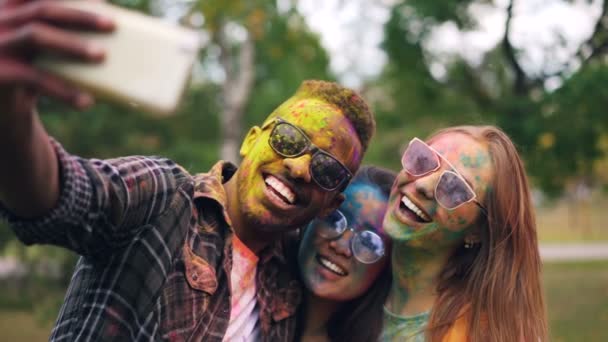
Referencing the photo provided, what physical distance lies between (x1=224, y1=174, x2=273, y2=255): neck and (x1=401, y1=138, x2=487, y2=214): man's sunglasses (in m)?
0.70

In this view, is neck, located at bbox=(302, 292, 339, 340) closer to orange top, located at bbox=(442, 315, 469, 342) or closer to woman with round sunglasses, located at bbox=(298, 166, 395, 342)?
woman with round sunglasses, located at bbox=(298, 166, 395, 342)

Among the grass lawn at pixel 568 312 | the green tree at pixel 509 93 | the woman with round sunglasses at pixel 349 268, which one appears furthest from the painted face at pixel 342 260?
the grass lawn at pixel 568 312

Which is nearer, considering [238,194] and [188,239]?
[188,239]

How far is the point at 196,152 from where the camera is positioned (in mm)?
11602

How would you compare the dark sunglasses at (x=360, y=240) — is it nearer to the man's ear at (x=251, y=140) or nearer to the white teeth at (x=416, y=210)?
the white teeth at (x=416, y=210)

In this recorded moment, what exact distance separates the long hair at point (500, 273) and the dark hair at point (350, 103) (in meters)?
0.47


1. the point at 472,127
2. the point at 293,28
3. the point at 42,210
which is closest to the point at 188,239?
the point at 42,210

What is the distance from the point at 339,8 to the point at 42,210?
10147 millimetres

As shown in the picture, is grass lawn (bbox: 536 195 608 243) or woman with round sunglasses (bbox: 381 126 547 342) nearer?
woman with round sunglasses (bbox: 381 126 547 342)

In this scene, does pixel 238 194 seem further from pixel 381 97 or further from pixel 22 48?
pixel 381 97

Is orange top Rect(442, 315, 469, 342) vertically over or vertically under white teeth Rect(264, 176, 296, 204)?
under

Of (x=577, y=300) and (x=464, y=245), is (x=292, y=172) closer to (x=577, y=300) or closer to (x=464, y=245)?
(x=464, y=245)

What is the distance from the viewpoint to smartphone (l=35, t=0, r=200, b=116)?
4.65 feet

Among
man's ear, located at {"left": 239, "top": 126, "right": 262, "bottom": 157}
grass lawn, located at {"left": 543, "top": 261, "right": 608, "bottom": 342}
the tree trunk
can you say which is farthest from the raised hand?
grass lawn, located at {"left": 543, "top": 261, "right": 608, "bottom": 342}
